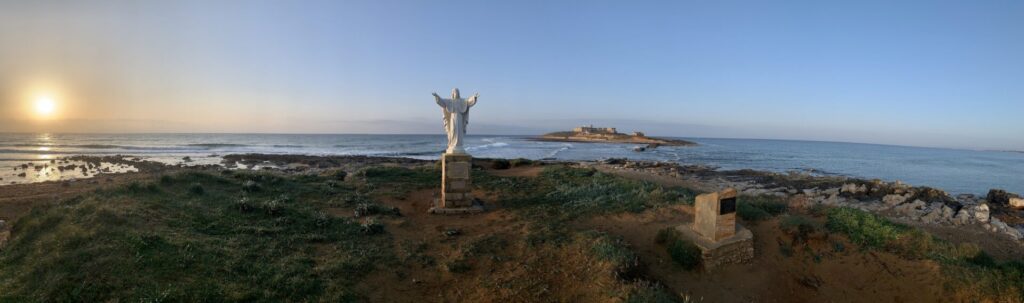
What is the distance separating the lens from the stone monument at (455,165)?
10.5 metres

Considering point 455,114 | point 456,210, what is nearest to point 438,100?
point 455,114

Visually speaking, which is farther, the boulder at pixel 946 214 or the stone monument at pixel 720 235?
the boulder at pixel 946 214

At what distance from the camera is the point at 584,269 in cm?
643

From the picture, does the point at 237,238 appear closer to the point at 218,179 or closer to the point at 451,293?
the point at 451,293

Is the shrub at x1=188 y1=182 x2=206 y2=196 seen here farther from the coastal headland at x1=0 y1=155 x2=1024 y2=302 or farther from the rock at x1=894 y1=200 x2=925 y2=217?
the rock at x1=894 y1=200 x2=925 y2=217

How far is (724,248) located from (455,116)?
22.5 ft

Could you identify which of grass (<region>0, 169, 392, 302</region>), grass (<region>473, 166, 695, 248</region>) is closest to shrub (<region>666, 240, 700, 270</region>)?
grass (<region>473, 166, 695, 248</region>)

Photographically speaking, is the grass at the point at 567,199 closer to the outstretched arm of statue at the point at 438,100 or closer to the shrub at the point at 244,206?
the outstretched arm of statue at the point at 438,100

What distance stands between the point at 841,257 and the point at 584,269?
456 cm

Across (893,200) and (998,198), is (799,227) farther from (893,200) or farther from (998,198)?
(998,198)

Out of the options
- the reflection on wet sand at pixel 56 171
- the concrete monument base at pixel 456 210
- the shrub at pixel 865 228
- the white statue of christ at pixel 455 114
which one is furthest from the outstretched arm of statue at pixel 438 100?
the reflection on wet sand at pixel 56 171

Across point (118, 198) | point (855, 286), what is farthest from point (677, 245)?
point (118, 198)

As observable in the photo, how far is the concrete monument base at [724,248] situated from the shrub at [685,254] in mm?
78

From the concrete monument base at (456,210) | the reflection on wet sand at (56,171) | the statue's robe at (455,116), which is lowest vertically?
the reflection on wet sand at (56,171)
